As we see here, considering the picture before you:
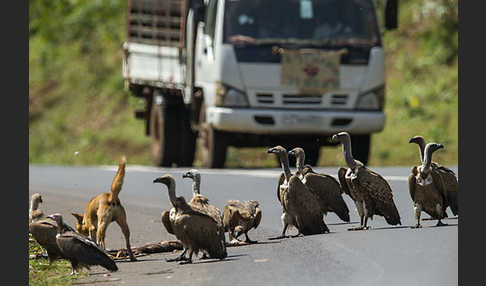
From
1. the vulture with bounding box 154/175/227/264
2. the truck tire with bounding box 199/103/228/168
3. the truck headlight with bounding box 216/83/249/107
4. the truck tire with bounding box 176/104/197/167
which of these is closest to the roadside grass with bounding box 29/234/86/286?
the vulture with bounding box 154/175/227/264

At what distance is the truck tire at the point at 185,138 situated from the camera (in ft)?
81.1

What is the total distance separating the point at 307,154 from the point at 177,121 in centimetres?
261

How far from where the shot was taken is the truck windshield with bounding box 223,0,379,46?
20.6m

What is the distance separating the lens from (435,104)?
34.0 meters

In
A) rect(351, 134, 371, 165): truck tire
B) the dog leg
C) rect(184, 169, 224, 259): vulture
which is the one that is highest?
rect(184, 169, 224, 259): vulture

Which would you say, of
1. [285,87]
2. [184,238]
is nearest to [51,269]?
[184,238]

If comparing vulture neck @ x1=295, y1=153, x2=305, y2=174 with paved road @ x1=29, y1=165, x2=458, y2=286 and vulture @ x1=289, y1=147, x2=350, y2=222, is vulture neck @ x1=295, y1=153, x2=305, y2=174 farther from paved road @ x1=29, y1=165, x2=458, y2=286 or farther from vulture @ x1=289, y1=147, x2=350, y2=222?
paved road @ x1=29, y1=165, x2=458, y2=286

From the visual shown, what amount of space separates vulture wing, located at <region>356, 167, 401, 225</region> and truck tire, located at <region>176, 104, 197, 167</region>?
13.4 metres

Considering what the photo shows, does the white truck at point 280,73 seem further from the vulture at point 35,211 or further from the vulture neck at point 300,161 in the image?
the vulture at point 35,211

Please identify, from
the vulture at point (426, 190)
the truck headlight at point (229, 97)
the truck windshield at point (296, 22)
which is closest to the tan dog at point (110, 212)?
the vulture at point (426, 190)

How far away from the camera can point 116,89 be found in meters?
43.4

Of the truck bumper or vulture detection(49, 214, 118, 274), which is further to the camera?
the truck bumper

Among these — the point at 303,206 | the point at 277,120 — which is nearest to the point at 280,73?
the point at 277,120

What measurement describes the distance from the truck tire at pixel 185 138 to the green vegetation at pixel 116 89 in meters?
6.01
